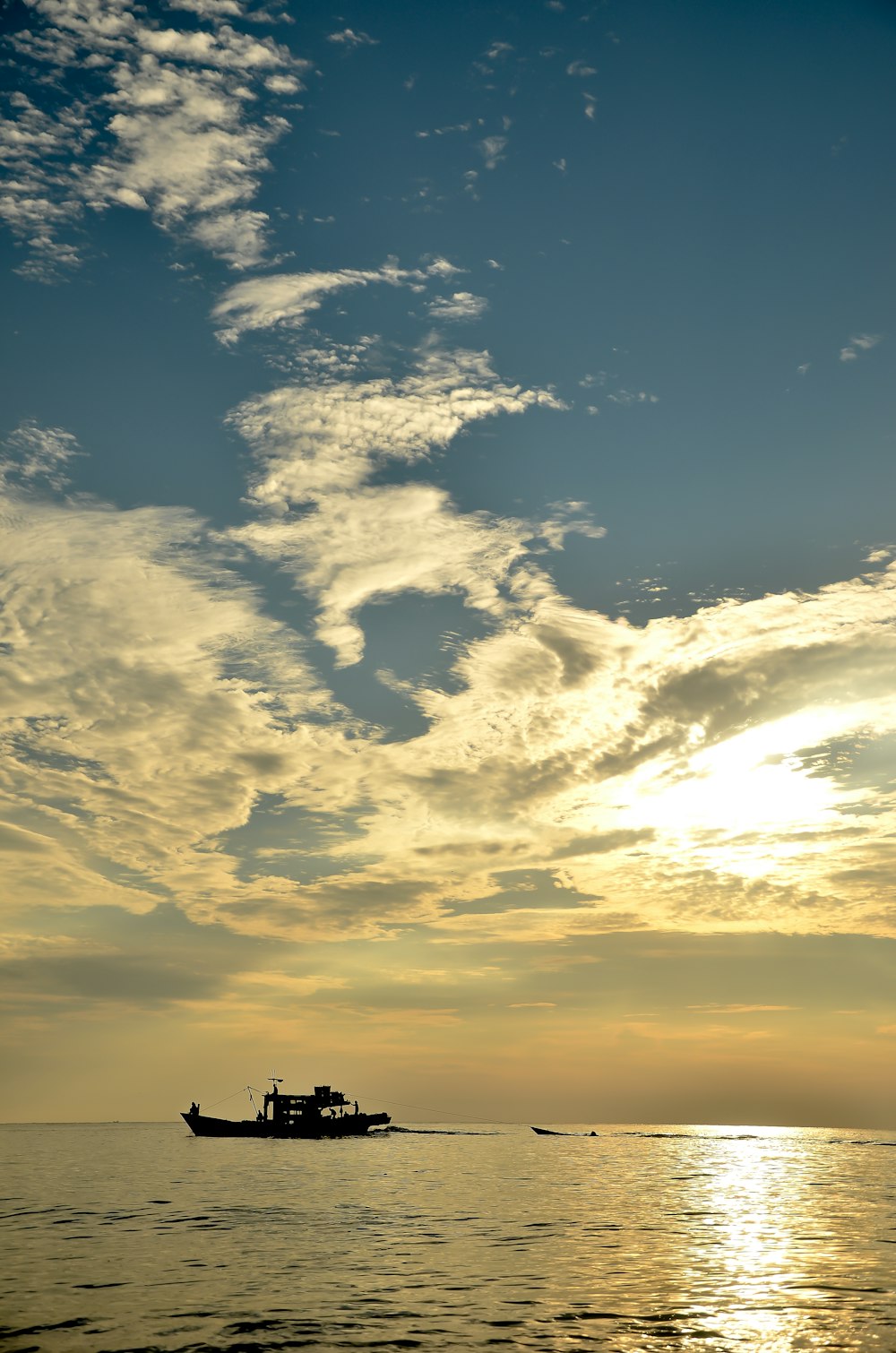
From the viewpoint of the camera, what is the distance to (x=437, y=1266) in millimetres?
35312

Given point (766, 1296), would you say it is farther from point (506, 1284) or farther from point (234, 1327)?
point (234, 1327)

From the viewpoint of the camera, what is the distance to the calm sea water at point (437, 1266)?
2544 centimetres

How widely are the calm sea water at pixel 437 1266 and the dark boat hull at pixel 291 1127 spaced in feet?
179

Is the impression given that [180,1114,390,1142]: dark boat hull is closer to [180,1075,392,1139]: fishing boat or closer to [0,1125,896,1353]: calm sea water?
[180,1075,392,1139]: fishing boat

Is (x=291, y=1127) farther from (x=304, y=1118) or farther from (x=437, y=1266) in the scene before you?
(x=437, y=1266)

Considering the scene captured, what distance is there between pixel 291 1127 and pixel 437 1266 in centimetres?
10221

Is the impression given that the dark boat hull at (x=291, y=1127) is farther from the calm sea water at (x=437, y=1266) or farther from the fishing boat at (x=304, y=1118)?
the calm sea water at (x=437, y=1266)

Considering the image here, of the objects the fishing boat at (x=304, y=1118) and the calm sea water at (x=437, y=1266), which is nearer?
the calm sea water at (x=437, y=1266)

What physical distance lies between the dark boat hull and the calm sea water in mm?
54513

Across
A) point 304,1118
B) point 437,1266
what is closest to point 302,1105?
point 304,1118

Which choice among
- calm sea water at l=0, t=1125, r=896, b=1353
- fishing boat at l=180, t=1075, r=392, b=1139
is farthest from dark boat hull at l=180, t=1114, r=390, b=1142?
calm sea water at l=0, t=1125, r=896, b=1353

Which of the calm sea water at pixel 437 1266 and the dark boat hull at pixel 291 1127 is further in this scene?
the dark boat hull at pixel 291 1127

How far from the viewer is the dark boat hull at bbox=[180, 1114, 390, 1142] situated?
12900 cm

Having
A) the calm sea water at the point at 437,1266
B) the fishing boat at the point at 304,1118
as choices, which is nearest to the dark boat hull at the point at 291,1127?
the fishing boat at the point at 304,1118
